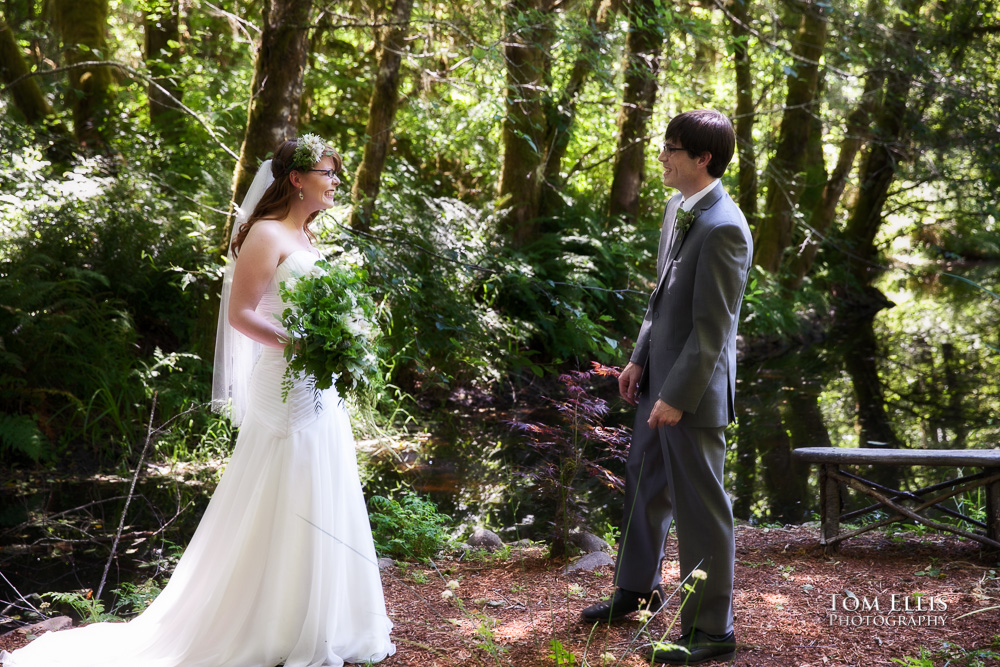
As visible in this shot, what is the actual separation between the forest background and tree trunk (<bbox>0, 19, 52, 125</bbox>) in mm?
27

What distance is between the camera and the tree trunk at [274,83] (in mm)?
6352

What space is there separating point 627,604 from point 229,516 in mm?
1814

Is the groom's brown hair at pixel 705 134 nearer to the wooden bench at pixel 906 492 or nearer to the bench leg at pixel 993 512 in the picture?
the wooden bench at pixel 906 492

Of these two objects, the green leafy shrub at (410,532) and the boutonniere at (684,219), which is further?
the green leafy shrub at (410,532)

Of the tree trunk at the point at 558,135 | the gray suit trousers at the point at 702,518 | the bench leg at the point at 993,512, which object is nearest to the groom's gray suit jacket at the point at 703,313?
the gray suit trousers at the point at 702,518

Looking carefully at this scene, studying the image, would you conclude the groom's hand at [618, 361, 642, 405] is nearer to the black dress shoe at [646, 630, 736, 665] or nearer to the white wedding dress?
the black dress shoe at [646, 630, 736, 665]

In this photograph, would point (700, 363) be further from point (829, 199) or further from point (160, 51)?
point (829, 199)

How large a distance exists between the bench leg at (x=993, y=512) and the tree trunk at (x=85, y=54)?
11.1 m

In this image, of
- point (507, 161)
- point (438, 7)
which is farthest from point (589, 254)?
point (438, 7)

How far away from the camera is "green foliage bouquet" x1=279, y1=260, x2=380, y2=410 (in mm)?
3262

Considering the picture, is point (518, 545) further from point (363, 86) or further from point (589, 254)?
point (363, 86)

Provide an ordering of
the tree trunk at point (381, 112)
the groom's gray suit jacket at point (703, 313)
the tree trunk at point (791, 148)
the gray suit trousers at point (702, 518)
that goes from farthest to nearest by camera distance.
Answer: the tree trunk at point (791, 148), the tree trunk at point (381, 112), the gray suit trousers at point (702, 518), the groom's gray suit jacket at point (703, 313)

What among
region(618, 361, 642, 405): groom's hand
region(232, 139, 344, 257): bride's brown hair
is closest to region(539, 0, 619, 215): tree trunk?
region(618, 361, 642, 405): groom's hand

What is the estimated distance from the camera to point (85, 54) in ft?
37.0
